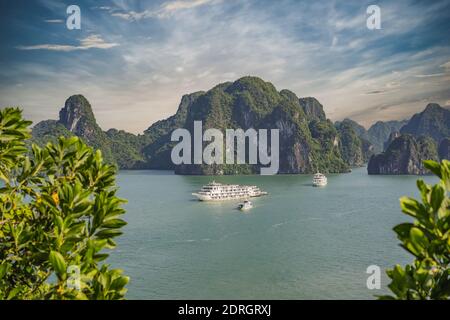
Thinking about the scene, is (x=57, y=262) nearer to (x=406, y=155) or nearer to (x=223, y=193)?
(x=223, y=193)

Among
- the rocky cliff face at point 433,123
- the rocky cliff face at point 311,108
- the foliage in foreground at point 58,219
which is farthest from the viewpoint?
the rocky cliff face at point 311,108

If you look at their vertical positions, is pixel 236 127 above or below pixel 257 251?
above

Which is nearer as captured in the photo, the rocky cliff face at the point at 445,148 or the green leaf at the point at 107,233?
the green leaf at the point at 107,233

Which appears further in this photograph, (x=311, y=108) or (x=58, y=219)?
(x=311, y=108)

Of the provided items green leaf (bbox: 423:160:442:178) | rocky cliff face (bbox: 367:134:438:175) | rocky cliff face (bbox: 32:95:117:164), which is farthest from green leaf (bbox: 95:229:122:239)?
rocky cliff face (bbox: 32:95:117:164)

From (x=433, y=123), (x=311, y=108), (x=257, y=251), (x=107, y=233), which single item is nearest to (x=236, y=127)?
(x=311, y=108)

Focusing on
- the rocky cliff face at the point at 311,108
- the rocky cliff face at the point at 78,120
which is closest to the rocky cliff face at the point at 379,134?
the rocky cliff face at the point at 311,108

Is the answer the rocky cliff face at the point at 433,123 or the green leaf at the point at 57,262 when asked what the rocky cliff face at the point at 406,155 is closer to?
the rocky cliff face at the point at 433,123
